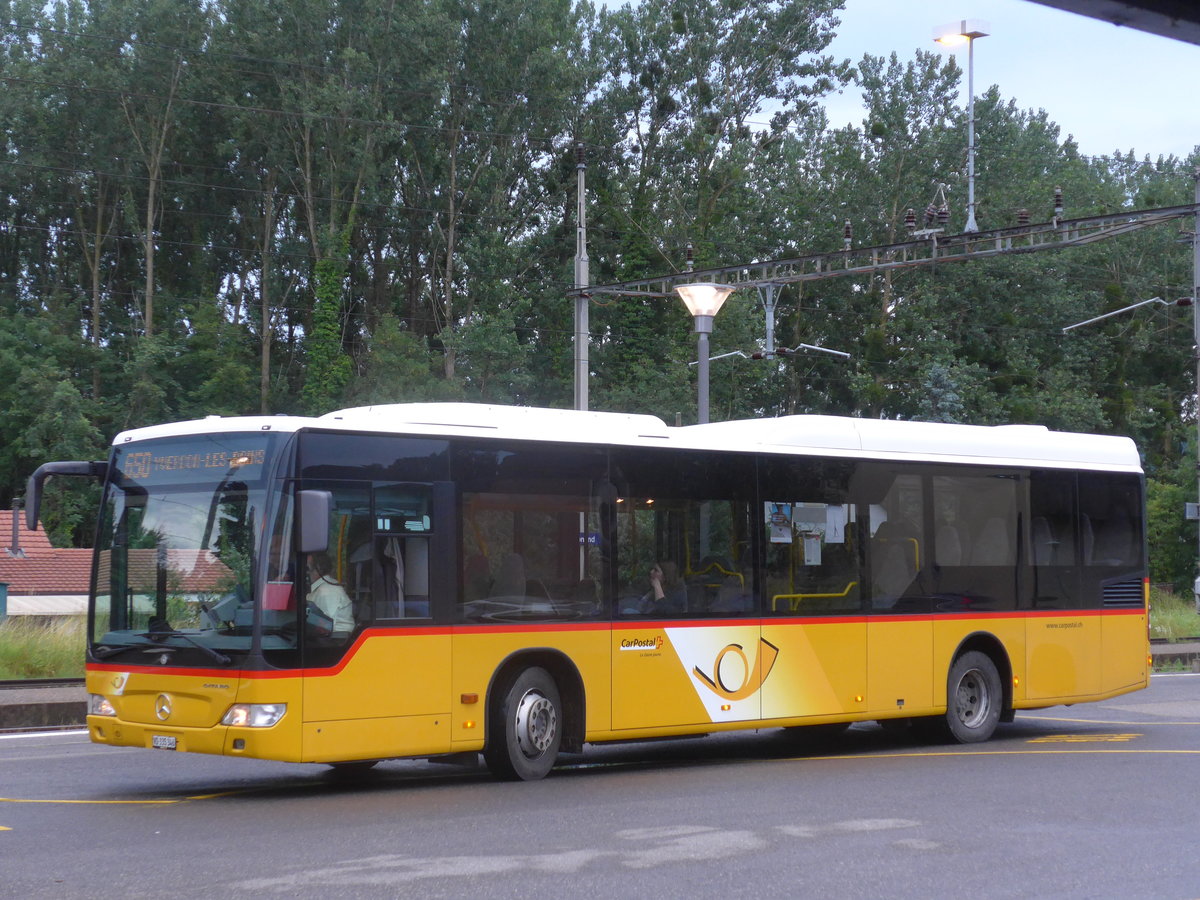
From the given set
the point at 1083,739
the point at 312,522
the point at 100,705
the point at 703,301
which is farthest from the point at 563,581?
the point at 703,301

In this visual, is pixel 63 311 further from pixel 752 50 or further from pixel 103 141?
pixel 752 50

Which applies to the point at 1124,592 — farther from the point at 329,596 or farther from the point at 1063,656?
the point at 329,596

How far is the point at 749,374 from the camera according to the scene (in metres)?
59.6

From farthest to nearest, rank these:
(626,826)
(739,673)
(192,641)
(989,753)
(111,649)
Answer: (989,753)
(739,673)
(111,649)
(192,641)
(626,826)

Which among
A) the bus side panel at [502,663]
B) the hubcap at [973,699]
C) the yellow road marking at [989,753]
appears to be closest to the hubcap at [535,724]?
the bus side panel at [502,663]

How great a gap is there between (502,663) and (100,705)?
2.98m

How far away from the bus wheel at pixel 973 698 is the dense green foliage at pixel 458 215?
40.3 m

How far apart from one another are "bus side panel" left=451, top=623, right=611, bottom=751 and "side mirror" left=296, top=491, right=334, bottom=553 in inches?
58.6

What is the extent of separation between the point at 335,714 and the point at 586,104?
5297 cm

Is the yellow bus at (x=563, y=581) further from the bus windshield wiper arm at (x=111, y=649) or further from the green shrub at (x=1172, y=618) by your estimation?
the green shrub at (x=1172, y=618)

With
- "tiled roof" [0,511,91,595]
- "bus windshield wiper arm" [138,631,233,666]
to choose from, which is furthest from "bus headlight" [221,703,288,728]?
"tiled roof" [0,511,91,595]

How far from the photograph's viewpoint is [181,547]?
Result: 11367 mm

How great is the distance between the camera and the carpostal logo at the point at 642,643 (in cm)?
1291

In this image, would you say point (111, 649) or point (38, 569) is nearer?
point (111, 649)
